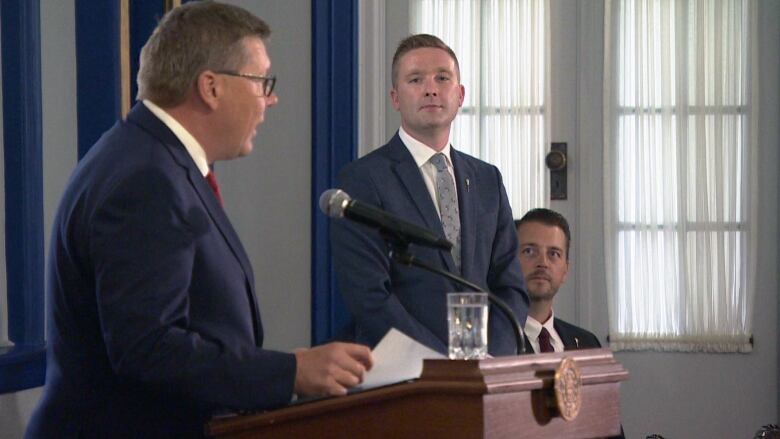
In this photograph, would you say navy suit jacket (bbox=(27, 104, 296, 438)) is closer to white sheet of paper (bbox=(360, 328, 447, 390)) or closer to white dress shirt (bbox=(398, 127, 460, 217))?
white sheet of paper (bbox=(360, 328, 447, 390))

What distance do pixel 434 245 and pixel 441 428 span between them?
1.31 feet

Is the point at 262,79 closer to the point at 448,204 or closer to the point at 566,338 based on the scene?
the point at 448,204

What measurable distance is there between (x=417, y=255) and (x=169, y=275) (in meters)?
1.50

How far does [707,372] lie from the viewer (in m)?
5.11

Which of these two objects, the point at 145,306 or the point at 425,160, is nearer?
the point at 145,306

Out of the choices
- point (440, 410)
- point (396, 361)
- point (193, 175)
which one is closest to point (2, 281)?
point (193, 175)

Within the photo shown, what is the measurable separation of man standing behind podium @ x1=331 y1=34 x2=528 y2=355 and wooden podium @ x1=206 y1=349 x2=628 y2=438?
1152 millimetres

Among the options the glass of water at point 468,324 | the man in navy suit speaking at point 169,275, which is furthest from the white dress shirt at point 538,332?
the man in navy suit speaking at point 169,275

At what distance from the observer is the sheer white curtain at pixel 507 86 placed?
5172 millimetres

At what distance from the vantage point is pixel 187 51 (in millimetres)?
2100

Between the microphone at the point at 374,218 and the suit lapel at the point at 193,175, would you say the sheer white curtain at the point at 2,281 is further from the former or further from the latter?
the microphone at the point at 374,218

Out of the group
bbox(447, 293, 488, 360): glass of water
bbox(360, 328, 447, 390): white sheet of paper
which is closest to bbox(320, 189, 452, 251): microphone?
bbox(447, 293, 488, 360): glass of water

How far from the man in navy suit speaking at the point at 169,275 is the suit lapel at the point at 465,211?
4.13ft

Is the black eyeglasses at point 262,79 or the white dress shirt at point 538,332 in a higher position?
the black eyeglasses at point 262,79
